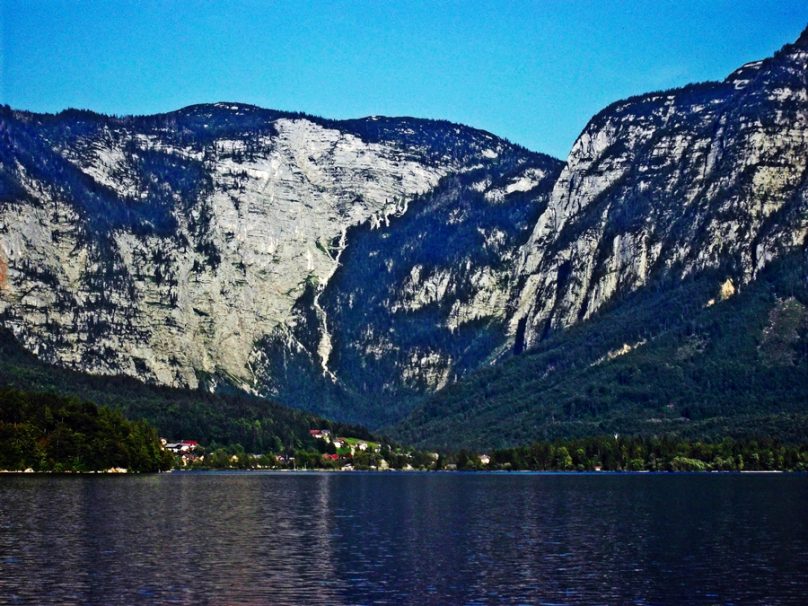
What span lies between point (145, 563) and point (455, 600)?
2188 centimetres

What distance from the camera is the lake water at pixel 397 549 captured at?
68.9 m

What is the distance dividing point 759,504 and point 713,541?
4212cm

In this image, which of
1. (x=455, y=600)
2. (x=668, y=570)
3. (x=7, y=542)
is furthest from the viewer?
(x=7, y=542)

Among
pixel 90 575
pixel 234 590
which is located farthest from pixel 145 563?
pixel 234 590

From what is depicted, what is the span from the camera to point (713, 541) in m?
93.2

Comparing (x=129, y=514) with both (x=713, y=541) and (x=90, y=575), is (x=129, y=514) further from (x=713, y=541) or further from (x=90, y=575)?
(x=713, y=541)

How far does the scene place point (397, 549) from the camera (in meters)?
89.8

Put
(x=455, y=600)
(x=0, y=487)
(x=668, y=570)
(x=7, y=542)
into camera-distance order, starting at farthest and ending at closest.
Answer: (x=0, y=487) → (x=7, y=542) → (x=668, y=570) → (x=455, y=600)

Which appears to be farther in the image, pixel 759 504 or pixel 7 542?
pixel 759 504

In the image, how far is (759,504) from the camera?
5236 inches

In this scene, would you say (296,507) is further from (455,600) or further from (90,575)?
(455,600)

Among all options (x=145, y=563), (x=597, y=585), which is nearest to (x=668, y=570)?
(x=597, y=585)

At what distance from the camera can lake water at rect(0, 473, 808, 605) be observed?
6894 cm

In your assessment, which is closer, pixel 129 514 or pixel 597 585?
pixel 597 585
